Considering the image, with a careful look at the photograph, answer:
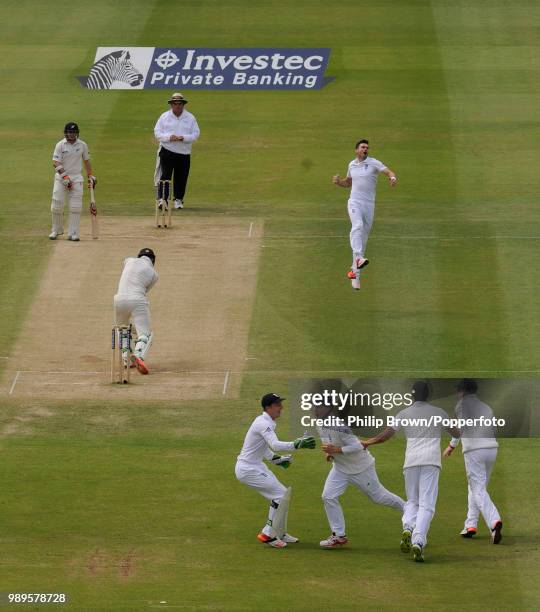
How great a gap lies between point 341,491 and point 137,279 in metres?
6.91

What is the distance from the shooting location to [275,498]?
1816cm

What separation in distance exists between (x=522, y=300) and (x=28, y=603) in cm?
1279

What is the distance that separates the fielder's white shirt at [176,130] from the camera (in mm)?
30797

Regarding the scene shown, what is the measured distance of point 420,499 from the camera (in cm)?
1767

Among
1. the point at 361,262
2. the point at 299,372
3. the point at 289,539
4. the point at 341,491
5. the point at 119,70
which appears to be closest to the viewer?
the point at 341,491

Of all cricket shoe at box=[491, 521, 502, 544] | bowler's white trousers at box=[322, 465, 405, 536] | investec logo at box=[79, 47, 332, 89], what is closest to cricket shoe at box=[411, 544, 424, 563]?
bowler's white trousers at box=[322, 465, 405, 536]

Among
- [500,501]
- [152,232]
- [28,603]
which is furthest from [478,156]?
[28,603]

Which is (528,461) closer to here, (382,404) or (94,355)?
(382,404)

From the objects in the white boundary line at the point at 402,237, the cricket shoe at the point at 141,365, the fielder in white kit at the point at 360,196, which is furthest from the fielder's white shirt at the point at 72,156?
the cricket shoe at the point at 141,365

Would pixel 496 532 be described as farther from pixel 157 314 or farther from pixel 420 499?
pixel 157 314

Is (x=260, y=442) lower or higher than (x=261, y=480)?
higher

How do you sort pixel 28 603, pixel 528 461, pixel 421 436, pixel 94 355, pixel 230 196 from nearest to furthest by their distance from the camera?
pixel 28 603, pixel 421 436, pixel 528 461, pixel 94 355, pixel 230 196

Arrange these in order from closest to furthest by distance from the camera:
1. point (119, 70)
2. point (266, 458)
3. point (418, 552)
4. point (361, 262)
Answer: point (418, 552) < point (266, 458) < point (361, 262) < point (119, 70)

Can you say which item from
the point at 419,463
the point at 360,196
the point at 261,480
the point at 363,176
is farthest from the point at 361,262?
the point at 419,463
